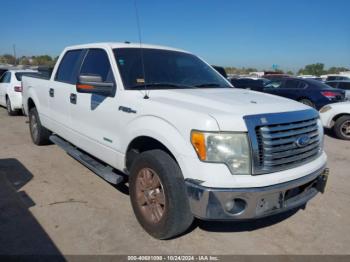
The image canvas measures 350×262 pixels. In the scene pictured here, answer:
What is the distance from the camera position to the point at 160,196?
303 cm

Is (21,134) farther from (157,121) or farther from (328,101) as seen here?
(328,101)

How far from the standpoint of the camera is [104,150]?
400cm

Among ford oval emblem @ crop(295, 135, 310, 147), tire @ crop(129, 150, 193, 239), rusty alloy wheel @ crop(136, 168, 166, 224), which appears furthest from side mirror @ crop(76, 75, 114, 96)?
ford oval emblem @ crop(295, 135, 310, 147)

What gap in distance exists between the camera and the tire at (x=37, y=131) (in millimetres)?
6371

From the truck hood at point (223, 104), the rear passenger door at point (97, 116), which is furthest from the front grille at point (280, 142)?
the rear passenger door at point (97, 116)

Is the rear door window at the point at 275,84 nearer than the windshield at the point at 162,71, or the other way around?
the windshield at the point at 162,71

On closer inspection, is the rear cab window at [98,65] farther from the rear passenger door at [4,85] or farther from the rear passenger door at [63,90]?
the rear passenger door at [4,85]

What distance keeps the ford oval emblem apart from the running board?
6.27 ft

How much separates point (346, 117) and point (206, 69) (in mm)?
5697

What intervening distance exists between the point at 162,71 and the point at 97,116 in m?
0.98

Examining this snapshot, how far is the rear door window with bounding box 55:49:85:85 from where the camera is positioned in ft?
15.9

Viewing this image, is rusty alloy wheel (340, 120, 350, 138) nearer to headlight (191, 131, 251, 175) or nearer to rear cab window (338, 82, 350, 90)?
headlight (191, 131, 251, 175)

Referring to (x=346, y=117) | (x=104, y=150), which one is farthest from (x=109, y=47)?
(x=346, y=117)

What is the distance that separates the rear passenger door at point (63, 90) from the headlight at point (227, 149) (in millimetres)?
2740
